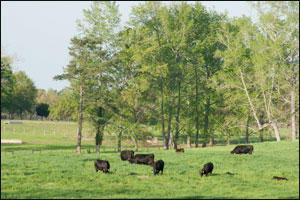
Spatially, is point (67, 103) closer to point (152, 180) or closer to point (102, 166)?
point (102, 166)

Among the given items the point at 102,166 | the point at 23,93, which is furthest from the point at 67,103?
the point at 23,93

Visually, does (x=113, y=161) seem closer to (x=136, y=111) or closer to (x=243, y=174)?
(x=243, y=174)

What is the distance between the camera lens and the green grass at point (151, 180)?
15.8 meters

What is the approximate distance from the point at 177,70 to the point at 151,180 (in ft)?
123

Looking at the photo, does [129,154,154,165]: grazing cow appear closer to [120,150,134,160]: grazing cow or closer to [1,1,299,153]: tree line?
[120,150,134,160]: grazing cow

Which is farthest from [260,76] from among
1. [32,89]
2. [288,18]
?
[32,89]

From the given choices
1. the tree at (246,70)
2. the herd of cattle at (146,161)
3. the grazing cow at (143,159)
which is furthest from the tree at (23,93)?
the grazing cow at (143,159)

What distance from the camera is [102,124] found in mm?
47375

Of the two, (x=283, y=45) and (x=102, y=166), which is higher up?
(x=283, y=45)

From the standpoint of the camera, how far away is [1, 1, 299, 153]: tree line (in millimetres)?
47719

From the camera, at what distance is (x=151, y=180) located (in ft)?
62.3

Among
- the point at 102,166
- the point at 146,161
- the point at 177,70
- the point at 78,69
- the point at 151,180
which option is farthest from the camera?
the point at 177,70

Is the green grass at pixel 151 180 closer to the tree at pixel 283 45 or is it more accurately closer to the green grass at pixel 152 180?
the green grass at pixel 152 180

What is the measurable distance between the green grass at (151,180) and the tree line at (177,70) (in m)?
22.8
